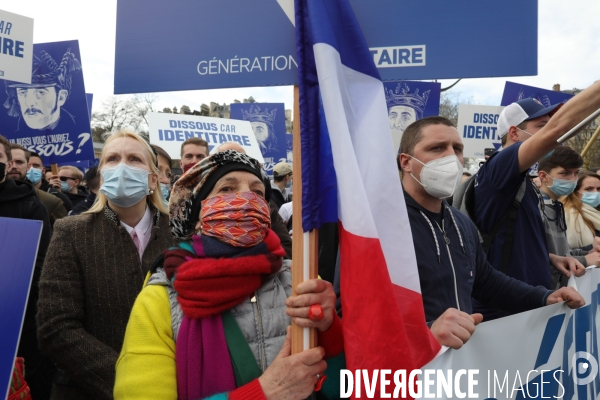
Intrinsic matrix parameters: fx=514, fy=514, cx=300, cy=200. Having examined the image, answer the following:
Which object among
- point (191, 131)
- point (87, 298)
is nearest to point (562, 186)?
point (87, 298)

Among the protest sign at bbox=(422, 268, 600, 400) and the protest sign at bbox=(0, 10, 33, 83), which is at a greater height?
the protest sign at bbox=(0, 10, 33, 83)

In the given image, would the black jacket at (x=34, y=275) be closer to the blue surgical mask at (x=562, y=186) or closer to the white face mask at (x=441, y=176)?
the white face mask at (x=441, y=176)

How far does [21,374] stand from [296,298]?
1434 mm

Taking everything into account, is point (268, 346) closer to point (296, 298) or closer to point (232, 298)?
point (232, 298)

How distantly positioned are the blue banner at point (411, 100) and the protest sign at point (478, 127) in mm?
2389

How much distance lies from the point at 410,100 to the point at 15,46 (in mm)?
4747

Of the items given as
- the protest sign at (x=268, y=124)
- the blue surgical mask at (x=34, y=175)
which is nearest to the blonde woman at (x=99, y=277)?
the blue surgical mask at (x=34, y=175)

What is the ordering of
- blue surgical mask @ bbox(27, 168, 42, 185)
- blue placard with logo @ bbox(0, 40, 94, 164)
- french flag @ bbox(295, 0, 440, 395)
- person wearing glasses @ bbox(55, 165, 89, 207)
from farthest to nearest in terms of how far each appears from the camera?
person wearing glasses @ bbox(55, 165, 89, 207) < blue surgical mask @ bbox(27, 168, 42, 185) < blue placard with logo @ bbox(0, 40, 94, 164) < french flag @ bbox(295, 0, 440, 395)

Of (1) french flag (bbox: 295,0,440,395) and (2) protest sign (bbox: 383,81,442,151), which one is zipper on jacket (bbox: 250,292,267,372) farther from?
(2) protest sign (bbox: 383,81,442,151)

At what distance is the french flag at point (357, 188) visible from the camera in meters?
1.46

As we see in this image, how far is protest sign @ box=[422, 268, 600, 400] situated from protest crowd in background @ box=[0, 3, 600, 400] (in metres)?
0.14

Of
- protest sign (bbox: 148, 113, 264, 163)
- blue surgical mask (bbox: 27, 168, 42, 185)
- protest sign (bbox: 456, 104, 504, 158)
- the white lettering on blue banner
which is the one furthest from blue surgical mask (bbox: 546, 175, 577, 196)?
blue surgical mask (bbox: 27, 168, 42, 185)

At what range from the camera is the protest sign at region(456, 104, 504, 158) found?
9.05 meters

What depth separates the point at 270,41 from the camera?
1.59m
